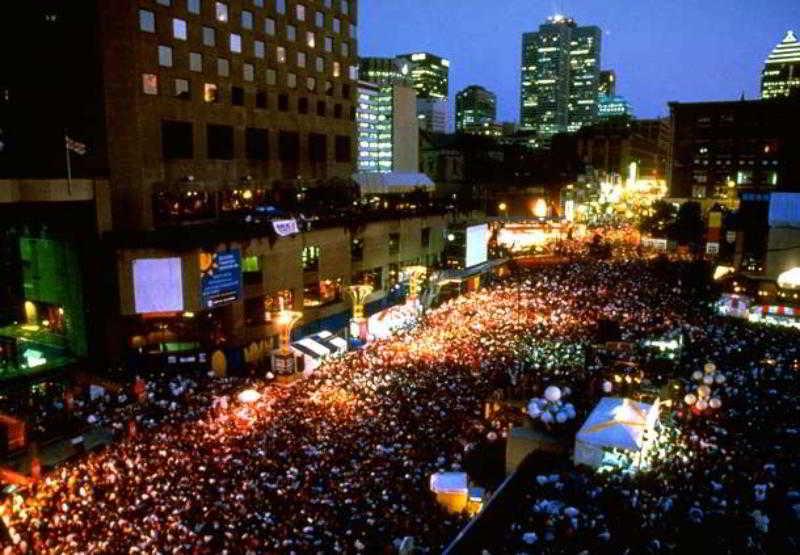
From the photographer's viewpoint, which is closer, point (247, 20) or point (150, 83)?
point (150, 83)

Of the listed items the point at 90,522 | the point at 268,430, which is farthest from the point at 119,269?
the point at 90,522

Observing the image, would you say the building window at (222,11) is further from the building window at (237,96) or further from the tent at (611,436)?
the tent at (611,436)

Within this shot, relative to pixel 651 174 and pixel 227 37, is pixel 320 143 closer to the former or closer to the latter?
pixel 227 37

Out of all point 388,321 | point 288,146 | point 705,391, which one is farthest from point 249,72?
point 705,391

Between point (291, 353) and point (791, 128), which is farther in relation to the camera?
point (791, 128)

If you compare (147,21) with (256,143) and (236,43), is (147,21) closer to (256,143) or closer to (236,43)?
(236,43)

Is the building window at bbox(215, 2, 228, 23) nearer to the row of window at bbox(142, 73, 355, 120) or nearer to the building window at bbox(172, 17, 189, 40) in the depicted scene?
the building window at bbox(172, 17, 189, 40)
